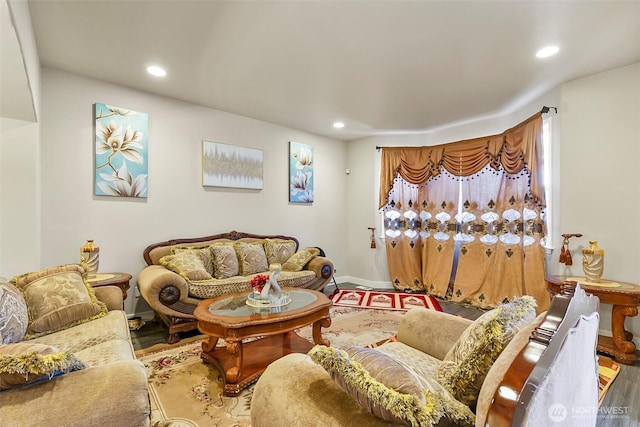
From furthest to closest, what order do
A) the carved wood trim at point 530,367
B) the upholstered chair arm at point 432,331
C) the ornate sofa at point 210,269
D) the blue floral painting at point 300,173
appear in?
the blue floral painting at point 300,173, the ornate sofa at point 210,269, the upholstered chair arm at point 432,331, the carved wood trim at point 530,367

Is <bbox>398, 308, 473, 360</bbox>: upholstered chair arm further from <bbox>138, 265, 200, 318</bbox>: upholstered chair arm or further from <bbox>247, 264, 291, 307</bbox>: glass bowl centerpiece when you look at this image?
<bbox>138, 265, 200, 318</bbox>: upholstered chair arm

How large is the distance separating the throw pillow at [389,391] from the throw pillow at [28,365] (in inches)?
33.5

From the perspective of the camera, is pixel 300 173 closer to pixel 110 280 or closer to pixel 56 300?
pixel 110 280

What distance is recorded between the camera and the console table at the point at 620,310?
242cm

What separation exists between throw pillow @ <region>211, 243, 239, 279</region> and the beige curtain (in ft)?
8.66

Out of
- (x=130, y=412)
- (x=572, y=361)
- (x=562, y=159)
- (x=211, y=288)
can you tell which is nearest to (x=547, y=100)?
(x=562, y=159)

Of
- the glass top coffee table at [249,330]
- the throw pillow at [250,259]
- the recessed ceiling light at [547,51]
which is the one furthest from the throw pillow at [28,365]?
the recessed ceiling light at [547,51]

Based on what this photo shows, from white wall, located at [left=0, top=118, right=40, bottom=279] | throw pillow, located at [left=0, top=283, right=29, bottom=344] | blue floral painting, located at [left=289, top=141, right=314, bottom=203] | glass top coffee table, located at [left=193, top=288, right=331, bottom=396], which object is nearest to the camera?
throw pillow, located at [left=0, top=283, right=29, bottom=344]

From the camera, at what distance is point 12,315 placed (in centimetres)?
164

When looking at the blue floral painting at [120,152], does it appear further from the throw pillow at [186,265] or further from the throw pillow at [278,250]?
the throw pillow at [278,250]

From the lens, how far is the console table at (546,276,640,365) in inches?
95.2

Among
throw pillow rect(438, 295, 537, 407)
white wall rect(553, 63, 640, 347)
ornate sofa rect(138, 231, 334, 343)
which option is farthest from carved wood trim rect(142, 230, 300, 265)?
white wall rect(553, 63, 640, 347)

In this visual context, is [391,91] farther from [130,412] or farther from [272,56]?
[130,412]

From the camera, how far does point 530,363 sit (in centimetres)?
69
